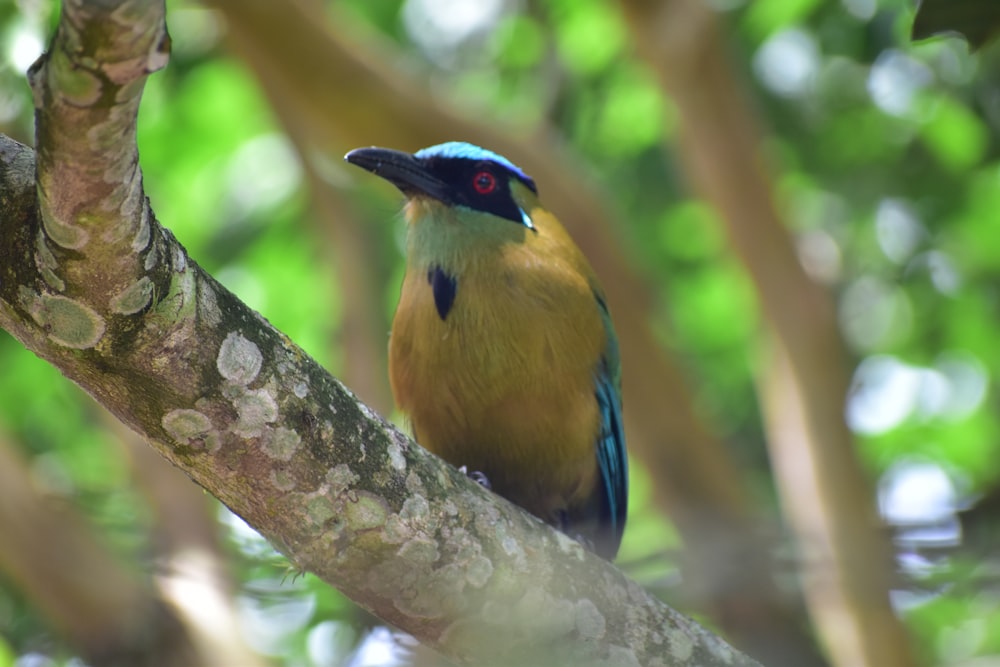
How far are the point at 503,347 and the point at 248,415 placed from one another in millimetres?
1569

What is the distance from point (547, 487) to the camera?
423cm

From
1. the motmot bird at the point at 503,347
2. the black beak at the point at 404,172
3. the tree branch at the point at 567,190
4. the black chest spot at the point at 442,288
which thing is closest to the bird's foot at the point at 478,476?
the motmot bird at the point at 503,347

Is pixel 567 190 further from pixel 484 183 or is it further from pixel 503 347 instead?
pixel 503 347

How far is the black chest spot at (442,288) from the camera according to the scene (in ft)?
12.9

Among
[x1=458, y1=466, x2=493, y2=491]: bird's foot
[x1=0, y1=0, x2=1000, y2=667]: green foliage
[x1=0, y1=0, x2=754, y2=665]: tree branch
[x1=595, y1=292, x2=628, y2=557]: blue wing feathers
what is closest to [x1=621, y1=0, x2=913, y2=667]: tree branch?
[x1=0, y1=0, x2=1000, y2=667]: green foliage

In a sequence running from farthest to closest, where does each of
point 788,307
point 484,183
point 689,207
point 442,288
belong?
point 689,207, point 788,307, point 484,183, point 442,288

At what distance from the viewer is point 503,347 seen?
12.6 ft

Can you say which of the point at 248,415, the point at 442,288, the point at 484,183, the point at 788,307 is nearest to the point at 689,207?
the point at 788,307

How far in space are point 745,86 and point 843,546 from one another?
2700 millimetres

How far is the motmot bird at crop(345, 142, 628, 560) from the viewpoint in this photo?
388 centimetres

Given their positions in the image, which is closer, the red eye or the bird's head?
the bird's head

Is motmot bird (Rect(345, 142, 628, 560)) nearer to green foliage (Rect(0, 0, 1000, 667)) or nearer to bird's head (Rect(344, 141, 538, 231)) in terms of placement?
bird's head (Rect(344, 141, 538, 231))

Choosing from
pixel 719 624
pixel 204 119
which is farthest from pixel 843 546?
pixel 204 119

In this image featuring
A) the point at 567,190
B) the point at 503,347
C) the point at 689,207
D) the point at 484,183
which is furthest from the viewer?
the point at 689,207
